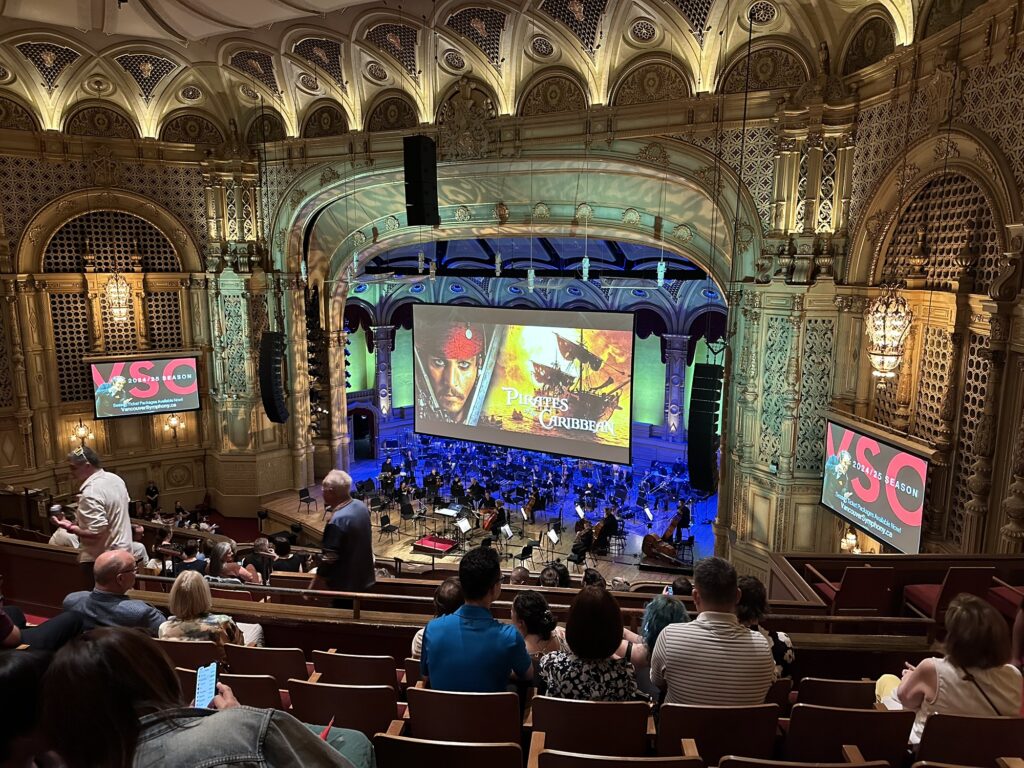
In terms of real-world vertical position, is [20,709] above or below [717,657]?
above

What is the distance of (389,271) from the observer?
18.2m

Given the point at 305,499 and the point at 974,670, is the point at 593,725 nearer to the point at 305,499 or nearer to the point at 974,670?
the point at 974,670

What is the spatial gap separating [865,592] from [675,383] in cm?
1547

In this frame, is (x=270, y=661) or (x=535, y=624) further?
(x=270, y=661)

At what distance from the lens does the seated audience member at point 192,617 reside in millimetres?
3607

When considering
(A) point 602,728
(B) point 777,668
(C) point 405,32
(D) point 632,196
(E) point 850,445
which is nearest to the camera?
(A) point 602,728

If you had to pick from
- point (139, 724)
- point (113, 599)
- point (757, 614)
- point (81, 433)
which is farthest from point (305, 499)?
point (139, 724)

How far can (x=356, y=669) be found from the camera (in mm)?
3449

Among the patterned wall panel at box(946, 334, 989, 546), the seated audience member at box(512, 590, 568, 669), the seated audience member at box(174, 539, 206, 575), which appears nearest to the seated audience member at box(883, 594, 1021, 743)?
the seated audience member at box(512, 590, 568, 669)

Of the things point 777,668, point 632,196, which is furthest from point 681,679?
point 632,196

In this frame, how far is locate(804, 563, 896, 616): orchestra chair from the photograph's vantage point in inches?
230

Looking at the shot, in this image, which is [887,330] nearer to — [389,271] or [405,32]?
[405,32]

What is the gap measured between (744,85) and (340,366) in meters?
11.2

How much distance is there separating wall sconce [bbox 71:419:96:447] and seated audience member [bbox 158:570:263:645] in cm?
1246
